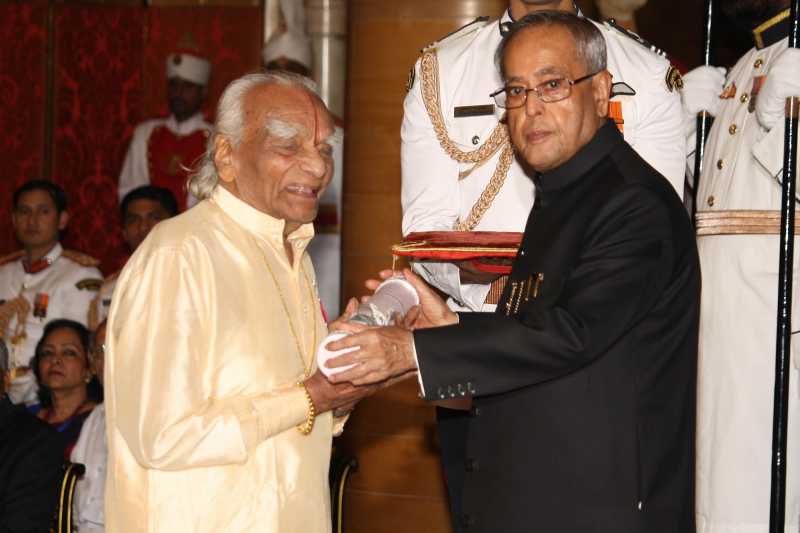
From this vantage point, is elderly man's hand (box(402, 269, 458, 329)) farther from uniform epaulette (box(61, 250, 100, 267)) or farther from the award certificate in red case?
uniform epaulette (box(61, 250, 100, 267))

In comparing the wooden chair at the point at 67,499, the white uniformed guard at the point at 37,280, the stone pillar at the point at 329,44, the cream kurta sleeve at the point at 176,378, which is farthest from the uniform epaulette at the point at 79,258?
the cream kurta sleeve at the point at 176,378

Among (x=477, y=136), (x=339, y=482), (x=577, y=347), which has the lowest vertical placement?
(x=339, y=482)

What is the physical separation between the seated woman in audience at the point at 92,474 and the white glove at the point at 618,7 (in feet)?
9.13

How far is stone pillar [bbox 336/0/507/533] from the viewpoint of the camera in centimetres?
593

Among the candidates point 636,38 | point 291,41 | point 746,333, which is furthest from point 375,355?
point 291,41

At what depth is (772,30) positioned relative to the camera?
4496mm

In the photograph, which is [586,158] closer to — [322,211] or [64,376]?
[64,376]

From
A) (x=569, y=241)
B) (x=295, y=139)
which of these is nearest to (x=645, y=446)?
(x=569, y=241)

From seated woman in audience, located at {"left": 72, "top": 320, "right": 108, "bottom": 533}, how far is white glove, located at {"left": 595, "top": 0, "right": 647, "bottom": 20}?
278cm

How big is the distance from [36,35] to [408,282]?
6.88 metres

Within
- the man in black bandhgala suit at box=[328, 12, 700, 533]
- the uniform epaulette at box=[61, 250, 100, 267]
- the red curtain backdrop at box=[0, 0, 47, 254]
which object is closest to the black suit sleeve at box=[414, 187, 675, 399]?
the man in black bandhgala suit at box=[328, 12, 700, 533]

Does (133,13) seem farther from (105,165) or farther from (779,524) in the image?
(779,524)

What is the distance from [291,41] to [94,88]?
1.92m

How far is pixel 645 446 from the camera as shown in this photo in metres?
2.83
